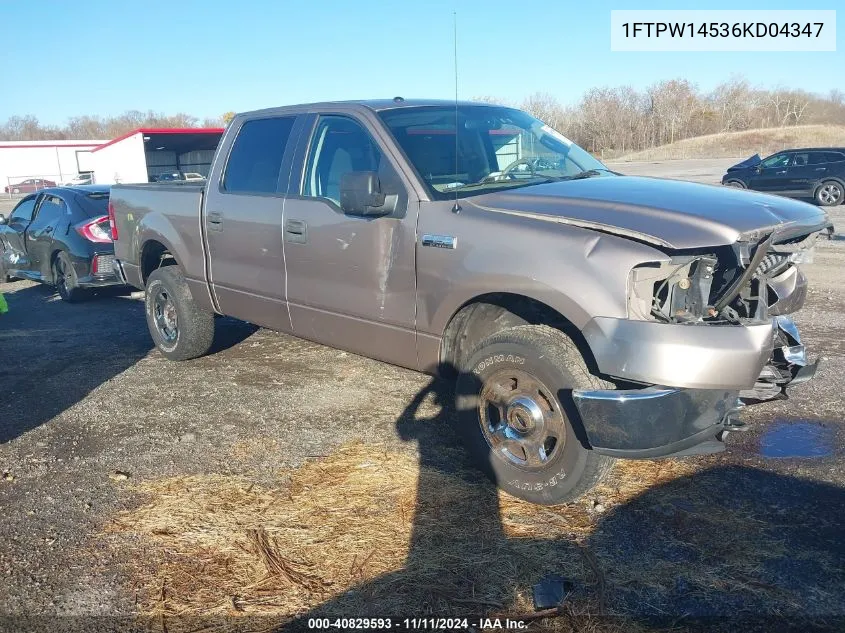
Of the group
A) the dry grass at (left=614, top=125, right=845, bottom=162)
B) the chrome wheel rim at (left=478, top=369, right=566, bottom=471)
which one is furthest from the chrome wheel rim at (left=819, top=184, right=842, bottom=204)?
the dry grass at (left=614, top=125, right=845, bottom=162)

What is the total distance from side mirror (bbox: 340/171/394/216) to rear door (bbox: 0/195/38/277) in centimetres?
844

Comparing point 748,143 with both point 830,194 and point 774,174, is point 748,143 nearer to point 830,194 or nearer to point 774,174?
point 774,174

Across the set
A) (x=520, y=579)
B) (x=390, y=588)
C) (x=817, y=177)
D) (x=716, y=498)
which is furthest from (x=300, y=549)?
(x=817, y=177)

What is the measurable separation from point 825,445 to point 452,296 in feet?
8.03

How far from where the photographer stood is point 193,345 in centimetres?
633

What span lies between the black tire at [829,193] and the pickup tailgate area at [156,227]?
18.5 m

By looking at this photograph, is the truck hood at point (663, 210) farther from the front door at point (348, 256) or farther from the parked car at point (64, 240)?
the parked car at point (64, 240)

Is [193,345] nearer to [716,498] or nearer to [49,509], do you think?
[49,509]

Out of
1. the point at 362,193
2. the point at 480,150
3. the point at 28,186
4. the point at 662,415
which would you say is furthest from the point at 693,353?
the point at 28,186

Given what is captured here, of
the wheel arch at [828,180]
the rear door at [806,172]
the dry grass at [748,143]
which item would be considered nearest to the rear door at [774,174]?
the rear door at [806,172]

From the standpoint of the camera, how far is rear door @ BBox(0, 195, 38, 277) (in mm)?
10781

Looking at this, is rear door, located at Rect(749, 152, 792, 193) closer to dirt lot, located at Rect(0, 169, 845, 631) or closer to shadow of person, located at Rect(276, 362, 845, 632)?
dirt lot, located at Rect(0, 169, 845, 631)

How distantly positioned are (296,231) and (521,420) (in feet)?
6.76

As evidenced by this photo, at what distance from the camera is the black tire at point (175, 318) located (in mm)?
6184
